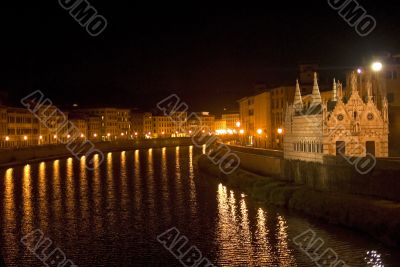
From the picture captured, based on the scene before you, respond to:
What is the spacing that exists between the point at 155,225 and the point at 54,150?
56412 mm

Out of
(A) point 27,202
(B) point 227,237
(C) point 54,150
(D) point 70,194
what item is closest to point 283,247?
(B) point 227,237

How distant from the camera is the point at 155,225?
1153 inches

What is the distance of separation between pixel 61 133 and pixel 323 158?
→ 267 feet

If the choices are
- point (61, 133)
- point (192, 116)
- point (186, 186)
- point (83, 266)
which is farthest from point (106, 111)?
point (83, 266)

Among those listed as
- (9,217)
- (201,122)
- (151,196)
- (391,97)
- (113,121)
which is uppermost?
(113,121)

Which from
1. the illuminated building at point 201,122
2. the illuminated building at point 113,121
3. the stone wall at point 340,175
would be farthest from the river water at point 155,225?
the illuminated building at point 201,122

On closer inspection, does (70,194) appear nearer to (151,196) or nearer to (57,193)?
(57,193)

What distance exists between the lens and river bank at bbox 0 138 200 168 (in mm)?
67312

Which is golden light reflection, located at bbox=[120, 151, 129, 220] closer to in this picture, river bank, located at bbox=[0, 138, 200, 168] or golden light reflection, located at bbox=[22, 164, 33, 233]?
golden light reflection, located at bbox=[22, 164, 33, 233]

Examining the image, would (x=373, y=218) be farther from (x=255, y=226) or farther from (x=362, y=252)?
(x=255, y=226)

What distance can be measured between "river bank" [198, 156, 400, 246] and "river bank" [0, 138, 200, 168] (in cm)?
3684

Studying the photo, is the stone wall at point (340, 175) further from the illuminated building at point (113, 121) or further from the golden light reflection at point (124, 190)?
the illuminated building at point (113, 121)

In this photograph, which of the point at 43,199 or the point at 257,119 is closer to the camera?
the point at 43,199

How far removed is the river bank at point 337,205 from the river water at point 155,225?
1.77ft
